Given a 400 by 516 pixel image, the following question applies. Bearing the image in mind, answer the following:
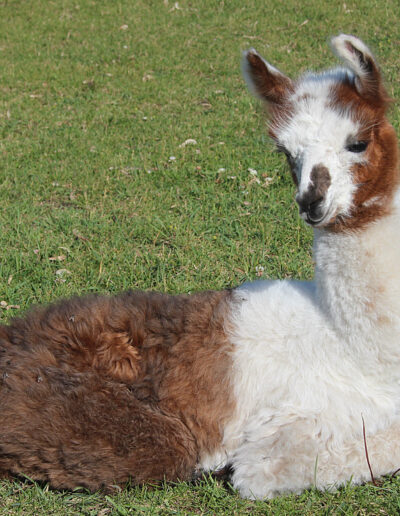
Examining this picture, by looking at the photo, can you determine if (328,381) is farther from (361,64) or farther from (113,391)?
(361,64)

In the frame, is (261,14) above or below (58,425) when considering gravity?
below

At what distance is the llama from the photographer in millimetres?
2676

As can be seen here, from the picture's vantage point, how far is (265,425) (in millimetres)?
2900

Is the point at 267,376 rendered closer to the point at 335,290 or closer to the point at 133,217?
the point at 335,290

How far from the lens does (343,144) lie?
2.63 metres

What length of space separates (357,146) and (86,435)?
1.63 m

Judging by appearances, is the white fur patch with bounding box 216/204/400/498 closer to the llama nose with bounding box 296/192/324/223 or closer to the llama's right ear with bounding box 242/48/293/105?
the llama nose with bounding box 296/192/324/223

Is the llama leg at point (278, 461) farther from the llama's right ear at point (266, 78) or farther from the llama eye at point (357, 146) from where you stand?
the llama's right ear at point (266, 78)

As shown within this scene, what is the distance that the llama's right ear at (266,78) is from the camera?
2.93 meters

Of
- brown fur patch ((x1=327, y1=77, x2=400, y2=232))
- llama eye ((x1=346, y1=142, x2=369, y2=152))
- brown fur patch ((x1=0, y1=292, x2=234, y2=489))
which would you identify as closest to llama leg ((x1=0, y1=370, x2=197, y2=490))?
brown fur patch ((x1=0, y1=292, x2=234, y2=489))

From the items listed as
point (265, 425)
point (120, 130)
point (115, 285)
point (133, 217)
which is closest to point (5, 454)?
point (265, 425)

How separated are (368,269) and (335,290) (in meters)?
0.17

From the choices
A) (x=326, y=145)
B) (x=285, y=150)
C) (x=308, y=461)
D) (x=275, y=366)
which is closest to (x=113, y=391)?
(x=275, y=366)

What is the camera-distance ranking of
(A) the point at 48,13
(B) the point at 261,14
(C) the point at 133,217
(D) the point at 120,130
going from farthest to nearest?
(A) the point at 48,13 < (B) the point at 261,14 < (D) the point at 120,130 < (C) the point at 133,217
